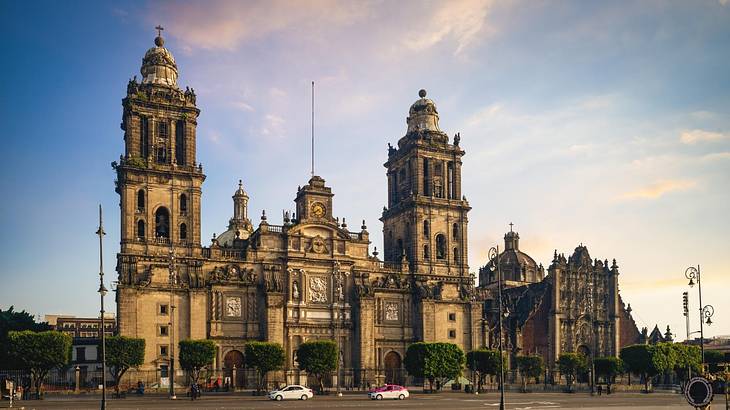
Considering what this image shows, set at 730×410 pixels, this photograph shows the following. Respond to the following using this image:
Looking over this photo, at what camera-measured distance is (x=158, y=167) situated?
75188 mm

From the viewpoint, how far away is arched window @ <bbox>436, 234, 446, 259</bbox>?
8850 cm

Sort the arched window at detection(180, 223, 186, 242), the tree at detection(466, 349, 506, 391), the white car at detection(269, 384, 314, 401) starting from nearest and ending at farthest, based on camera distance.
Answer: the white car at detection(269, 384, 314, 401), the tree at detection(466, 349, 506, 391), the arched window at detection(180, 223, 186, 242)

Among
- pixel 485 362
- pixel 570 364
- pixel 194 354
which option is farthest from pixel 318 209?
pixel 570 364

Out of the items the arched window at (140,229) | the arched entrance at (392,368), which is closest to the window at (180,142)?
the arched window at (140,229)

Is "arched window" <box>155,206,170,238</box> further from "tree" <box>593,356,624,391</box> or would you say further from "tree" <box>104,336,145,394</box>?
"tree" <box>593,356,624,391</box>

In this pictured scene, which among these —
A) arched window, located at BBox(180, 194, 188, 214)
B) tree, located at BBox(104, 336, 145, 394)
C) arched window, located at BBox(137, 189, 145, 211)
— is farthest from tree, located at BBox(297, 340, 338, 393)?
arched window, located at BBox(137, 189, 145, 211)

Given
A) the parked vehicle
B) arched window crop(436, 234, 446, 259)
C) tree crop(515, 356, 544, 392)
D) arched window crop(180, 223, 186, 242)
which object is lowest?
tree crop(515, 356, 544, 392)

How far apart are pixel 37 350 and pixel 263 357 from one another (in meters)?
18.7

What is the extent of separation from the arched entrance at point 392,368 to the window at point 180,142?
30522mm

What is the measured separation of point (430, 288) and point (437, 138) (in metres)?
18.1

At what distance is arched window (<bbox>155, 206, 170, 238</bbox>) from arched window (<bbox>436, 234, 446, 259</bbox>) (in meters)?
31.1

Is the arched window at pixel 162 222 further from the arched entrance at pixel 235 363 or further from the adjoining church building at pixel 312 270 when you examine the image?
the arched entrance at pixel 235 363

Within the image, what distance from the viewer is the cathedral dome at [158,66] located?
7925 cm

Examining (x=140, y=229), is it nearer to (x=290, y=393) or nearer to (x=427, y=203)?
(x=290, y=393)
